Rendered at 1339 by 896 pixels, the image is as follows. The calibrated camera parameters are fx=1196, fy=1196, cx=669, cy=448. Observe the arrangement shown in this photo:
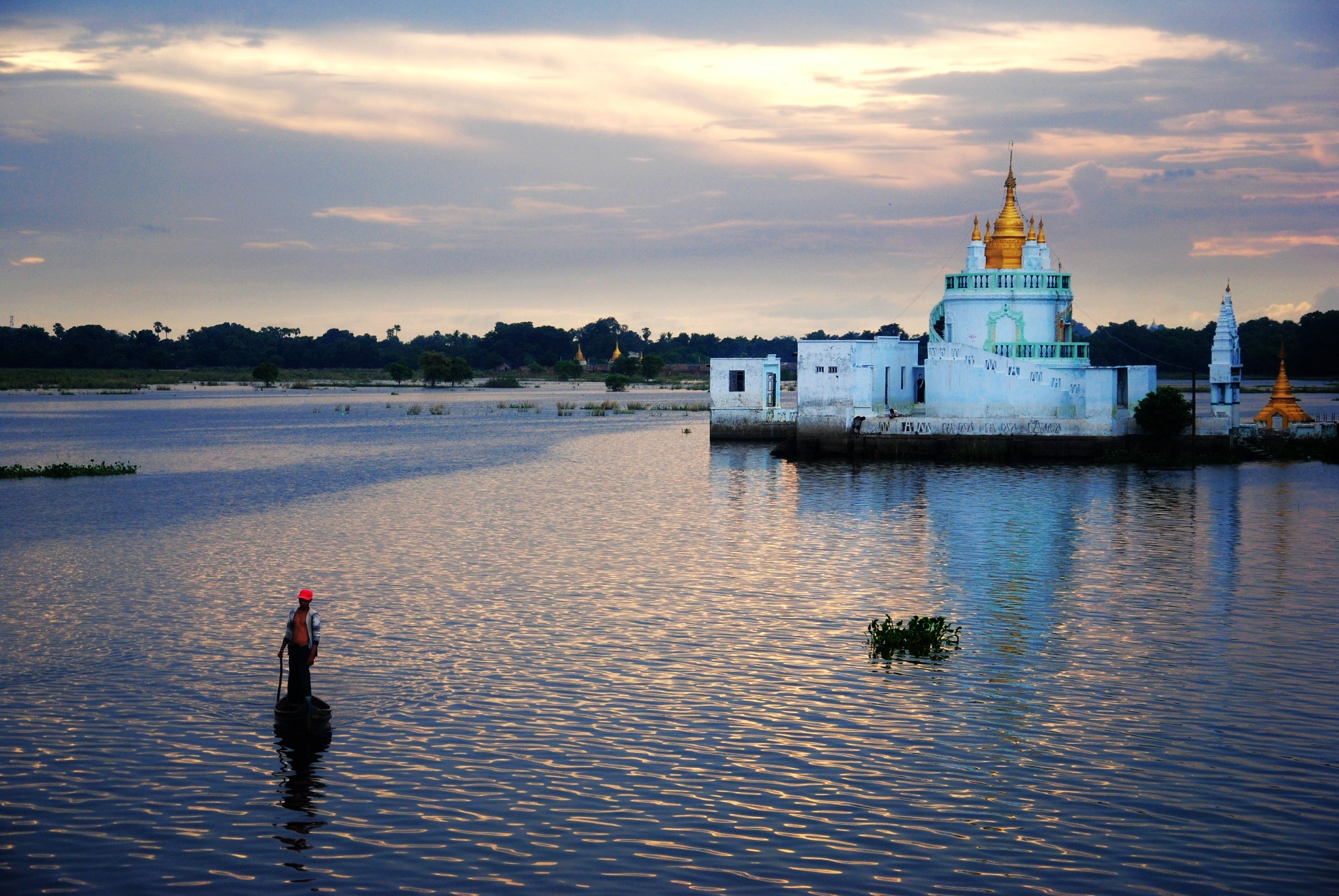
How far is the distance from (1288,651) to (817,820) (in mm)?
12731

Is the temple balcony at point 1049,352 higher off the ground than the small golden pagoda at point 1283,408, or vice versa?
the temple balcony at point 1049,352

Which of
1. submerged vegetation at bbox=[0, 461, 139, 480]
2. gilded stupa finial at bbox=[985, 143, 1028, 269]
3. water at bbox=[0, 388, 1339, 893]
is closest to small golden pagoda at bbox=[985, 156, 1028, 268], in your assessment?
gilded stupa finial at bbox=[985, 143, 1028, 269]

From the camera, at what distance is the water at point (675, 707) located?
13.2m

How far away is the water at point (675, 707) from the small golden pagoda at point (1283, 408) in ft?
92.8

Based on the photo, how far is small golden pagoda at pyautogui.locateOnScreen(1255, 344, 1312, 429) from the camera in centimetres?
6825

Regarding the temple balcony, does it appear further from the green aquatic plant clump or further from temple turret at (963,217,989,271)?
the green aquatic plant clump

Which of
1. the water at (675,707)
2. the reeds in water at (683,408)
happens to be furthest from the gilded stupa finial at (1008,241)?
the reeds in water at (683,408)

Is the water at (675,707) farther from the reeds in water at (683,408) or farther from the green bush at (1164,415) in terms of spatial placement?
the reeds in water at (683,408)

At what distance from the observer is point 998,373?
2657 inches

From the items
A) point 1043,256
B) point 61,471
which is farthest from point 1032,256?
point 61,471

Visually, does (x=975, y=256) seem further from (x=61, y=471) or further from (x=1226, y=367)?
(x=61, y=471)

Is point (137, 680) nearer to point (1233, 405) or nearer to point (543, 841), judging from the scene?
point (543, 841)

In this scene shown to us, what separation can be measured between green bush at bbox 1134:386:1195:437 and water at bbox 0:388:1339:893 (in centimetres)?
2113

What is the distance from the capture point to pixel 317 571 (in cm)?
3188
